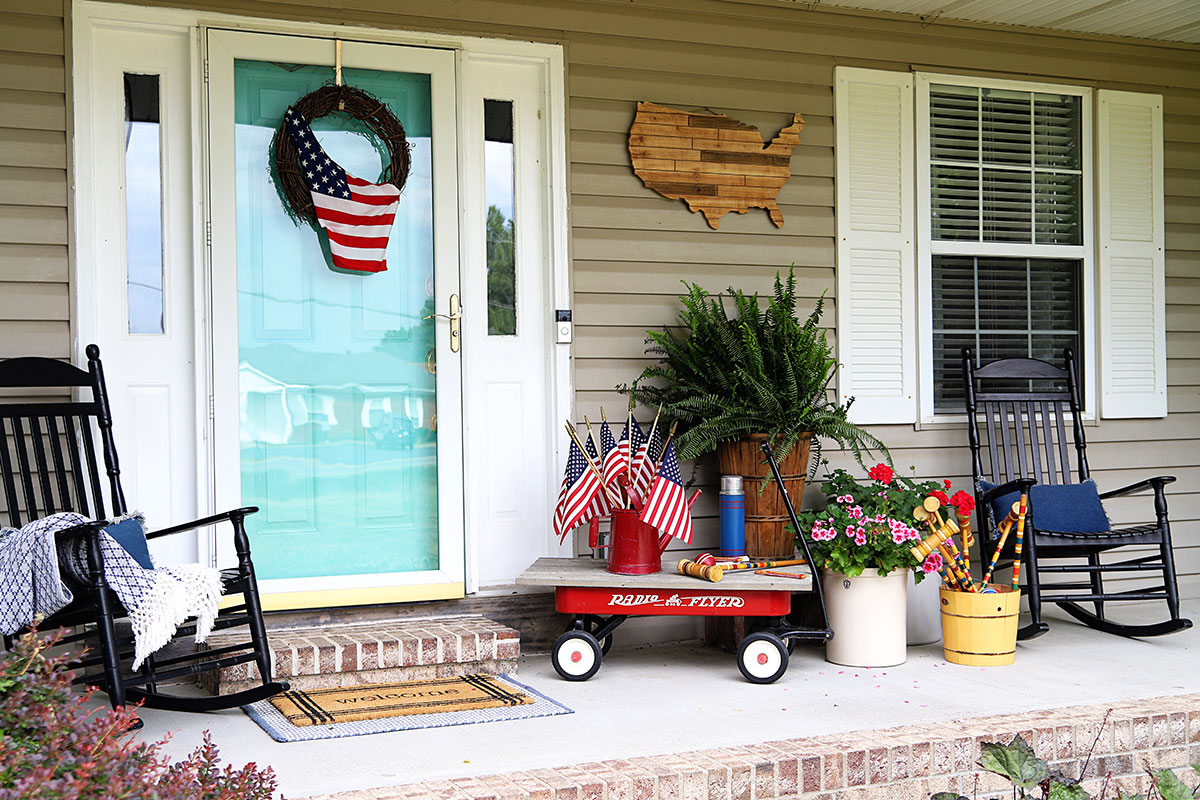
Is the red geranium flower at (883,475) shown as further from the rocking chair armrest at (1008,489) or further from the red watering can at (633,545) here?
the red watering can at (633,545)

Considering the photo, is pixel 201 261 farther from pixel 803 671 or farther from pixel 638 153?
pixel 803 671

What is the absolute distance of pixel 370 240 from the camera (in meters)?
4.11

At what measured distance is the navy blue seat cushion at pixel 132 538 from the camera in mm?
3350

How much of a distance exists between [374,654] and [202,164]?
5.71ft

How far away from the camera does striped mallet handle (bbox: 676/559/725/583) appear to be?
379cm

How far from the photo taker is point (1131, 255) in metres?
5.20

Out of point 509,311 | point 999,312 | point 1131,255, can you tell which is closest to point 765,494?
point 509,311

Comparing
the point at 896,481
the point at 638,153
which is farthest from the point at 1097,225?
the point at 638,153

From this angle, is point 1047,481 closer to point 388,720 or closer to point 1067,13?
point 1067,13

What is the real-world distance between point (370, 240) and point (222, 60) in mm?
778

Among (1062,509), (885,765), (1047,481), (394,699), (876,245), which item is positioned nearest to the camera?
(885,765)

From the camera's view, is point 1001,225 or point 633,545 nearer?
point 633,545

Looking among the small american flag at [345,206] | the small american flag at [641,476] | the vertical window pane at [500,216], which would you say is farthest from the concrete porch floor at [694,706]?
the small american flag at [345,206]

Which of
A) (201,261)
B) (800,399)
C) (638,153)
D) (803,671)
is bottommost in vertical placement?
(803,671)
